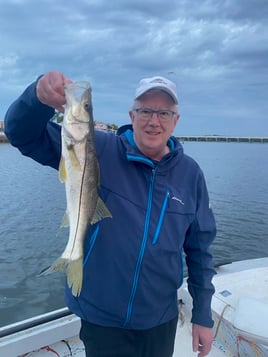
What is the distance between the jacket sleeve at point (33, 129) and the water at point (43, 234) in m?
1.59

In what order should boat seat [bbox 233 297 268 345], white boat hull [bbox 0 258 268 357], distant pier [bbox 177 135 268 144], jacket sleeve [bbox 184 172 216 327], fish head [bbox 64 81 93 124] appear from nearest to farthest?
fish head [bbox 64 81 93 124] → jacket sleeve [bbox 184 172 216 327] → boat seat [bbox 233 297 268 345] → white boat hull [bbox 0 258 268 357] → distant pier [bbox 177 135 268 144]

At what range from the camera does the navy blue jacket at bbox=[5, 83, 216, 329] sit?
2.49 meters

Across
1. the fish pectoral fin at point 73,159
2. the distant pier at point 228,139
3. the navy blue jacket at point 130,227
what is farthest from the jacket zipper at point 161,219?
the distant pier at point 228,139

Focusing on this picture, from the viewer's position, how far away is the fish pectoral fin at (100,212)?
229cm

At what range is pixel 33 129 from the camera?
233 centimetres

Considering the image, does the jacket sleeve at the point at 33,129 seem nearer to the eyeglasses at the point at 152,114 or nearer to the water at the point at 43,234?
the eyeglasses at the point at 152,114

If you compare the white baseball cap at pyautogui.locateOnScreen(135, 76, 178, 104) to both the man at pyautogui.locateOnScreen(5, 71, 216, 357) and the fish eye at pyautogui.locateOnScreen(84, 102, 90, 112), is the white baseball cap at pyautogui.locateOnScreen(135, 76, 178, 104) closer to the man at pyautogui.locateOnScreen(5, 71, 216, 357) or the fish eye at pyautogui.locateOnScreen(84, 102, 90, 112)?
the man at pyautogui.locateOnScreen(5, 71, 216, 357)

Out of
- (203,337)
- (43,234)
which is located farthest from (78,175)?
(43,234)

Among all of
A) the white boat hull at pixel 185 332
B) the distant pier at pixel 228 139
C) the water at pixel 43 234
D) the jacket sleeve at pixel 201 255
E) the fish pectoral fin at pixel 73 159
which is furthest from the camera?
the distant pier at pixel 228 139

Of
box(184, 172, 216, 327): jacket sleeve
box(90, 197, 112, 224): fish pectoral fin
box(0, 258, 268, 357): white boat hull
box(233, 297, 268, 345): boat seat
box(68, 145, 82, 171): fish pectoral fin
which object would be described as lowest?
box(0, 258, 268, 357): white boat hull

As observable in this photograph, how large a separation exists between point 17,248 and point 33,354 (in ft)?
27.4

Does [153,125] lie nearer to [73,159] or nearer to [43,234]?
[73,159]

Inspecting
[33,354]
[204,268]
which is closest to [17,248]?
[33,354]

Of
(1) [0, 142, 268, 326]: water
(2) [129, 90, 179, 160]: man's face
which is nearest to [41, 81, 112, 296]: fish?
(2) [129, 90, 179, 160]: man's face
